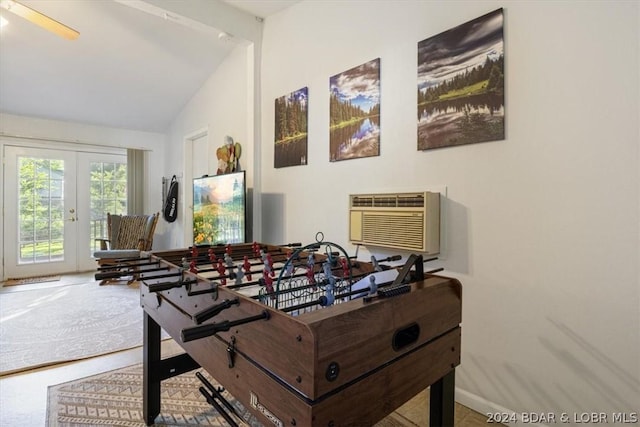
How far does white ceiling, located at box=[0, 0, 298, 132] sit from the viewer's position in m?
3.14

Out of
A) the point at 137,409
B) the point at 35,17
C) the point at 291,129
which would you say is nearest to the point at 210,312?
the point at 137,409

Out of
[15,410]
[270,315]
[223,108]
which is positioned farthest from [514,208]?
[223,108]

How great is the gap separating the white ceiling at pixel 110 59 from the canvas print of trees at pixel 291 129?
90 centimetres

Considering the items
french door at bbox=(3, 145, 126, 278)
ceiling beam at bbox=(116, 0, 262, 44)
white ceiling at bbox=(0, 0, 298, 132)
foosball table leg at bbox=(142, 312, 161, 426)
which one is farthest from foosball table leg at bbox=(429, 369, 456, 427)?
french door at bbox=(3, 145, 126, 278)

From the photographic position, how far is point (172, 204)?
534 centimetres

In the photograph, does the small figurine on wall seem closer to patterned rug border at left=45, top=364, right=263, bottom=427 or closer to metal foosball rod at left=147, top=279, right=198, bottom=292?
patterned rug border at left=45, top=364, right=263, bottom=427

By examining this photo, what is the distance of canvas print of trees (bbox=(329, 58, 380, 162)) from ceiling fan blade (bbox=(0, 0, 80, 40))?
2083 mm

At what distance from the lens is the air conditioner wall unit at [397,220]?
1.81 m

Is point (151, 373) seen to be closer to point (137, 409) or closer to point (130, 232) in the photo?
point (137, 409)

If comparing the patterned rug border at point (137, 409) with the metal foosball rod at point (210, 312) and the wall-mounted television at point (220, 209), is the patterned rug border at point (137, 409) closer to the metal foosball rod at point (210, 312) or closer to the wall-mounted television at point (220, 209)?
the metal foosball rod at point (210, 312)

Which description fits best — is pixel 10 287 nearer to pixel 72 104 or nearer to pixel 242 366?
pixel 72 104

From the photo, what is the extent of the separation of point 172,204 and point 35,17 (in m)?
3.27

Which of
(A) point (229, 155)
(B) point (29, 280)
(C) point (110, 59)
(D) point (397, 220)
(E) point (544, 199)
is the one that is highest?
(C) point (110, 59)

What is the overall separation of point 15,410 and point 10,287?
3.44 m
